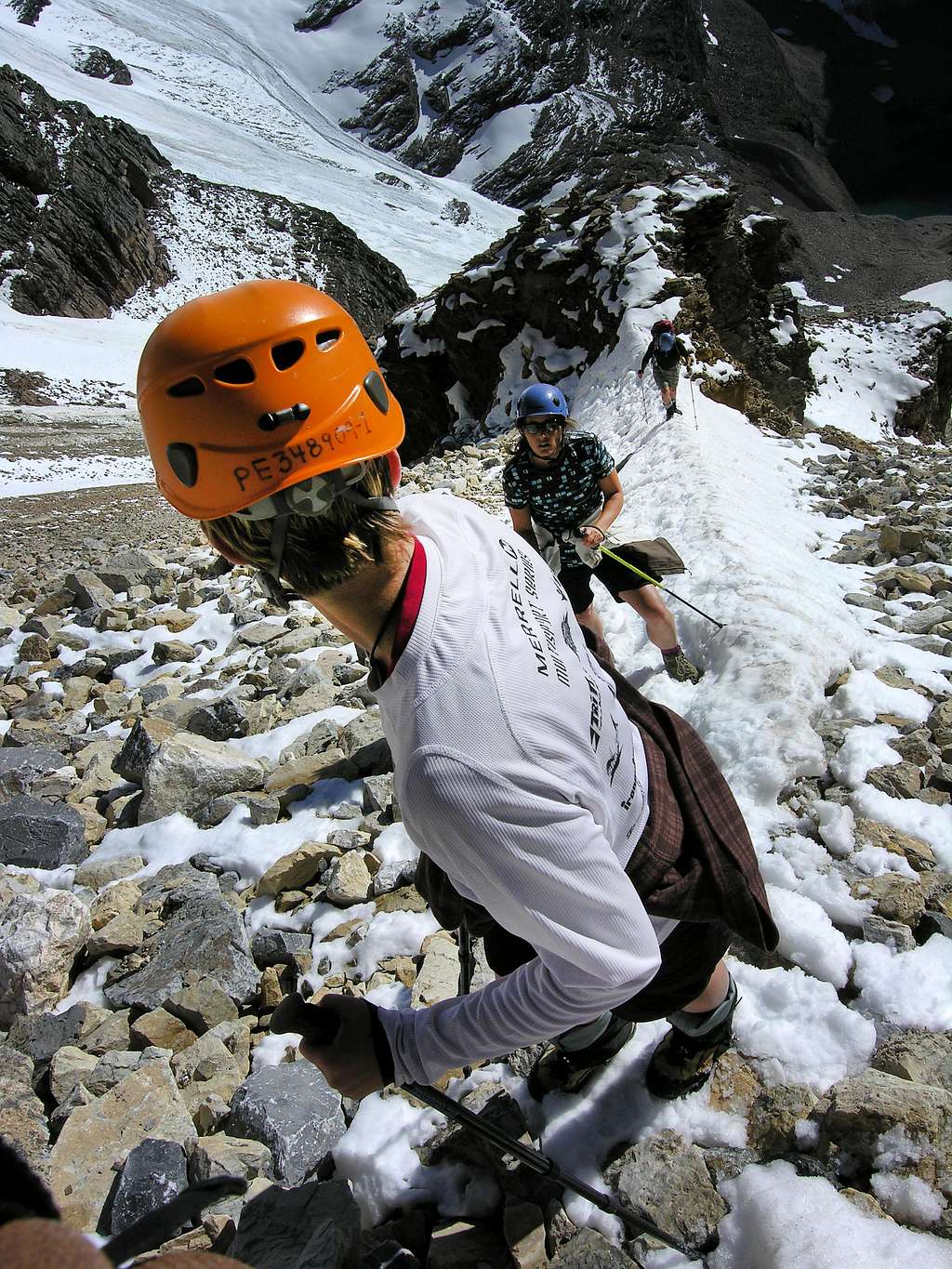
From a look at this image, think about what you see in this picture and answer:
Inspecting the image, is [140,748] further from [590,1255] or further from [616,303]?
[616,303]

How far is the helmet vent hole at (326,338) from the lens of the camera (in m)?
1.61

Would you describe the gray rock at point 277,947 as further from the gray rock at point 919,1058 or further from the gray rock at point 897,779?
the gray rock at point 897,779

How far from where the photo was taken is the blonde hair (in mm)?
1289

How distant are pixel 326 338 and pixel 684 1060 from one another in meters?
2.09

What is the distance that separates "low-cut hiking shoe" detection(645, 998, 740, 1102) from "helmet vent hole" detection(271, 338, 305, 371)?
1989mm

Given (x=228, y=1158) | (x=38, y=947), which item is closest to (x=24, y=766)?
(x=38, y=947)

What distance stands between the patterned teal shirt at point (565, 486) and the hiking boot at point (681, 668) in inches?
32.2

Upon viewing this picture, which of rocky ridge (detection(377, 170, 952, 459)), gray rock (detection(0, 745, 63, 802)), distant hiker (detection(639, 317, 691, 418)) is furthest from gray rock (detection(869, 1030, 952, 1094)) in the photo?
rocky ridge (detection(377, 170, 952, 459))

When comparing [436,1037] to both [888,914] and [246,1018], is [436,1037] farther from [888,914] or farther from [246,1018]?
[888,914]

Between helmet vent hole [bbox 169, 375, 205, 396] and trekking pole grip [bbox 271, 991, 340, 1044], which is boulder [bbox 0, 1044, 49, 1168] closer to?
trekking pole grip [bbox 271, 991, 340, 1044]

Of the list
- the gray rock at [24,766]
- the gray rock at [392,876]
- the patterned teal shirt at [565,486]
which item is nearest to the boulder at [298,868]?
the gray rock at [392,876]

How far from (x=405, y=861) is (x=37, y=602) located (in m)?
5.32

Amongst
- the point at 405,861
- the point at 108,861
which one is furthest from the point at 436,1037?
the point at 108,861

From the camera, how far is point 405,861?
10.5 ft
